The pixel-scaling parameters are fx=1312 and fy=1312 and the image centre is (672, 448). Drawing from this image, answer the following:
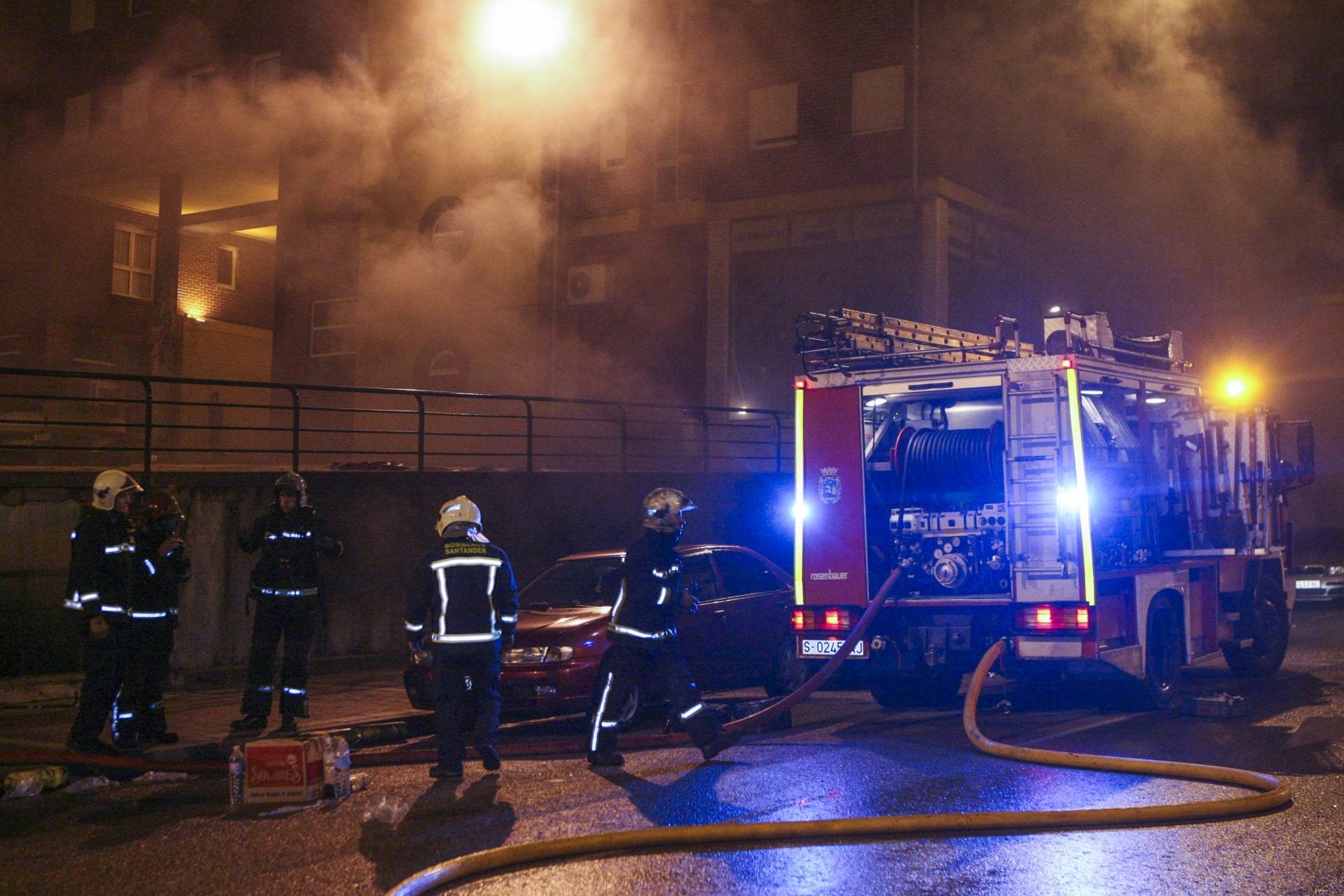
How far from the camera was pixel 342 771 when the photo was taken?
6422 millimetres

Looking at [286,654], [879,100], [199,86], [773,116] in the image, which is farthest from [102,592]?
[773,116]

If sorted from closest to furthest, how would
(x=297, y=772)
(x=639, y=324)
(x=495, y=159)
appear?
(x=297, y=772) → (x=495, y=159) → (x=639, y=324)

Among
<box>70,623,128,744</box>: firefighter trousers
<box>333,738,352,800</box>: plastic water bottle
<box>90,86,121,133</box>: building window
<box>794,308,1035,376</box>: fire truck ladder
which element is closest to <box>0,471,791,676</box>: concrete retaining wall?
<box>70,623,128,744</box>: firefighter trousers

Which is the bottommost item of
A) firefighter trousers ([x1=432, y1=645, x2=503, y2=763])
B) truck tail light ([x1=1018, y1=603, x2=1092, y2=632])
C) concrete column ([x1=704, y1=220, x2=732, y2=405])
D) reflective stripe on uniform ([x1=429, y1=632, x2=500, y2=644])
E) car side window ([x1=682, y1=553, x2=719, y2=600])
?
firefighter trousers ([x1=432, y1=645, x2=503, y2=763])

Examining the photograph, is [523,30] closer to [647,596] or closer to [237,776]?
[647,596]

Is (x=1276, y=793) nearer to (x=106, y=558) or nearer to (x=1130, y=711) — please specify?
(x=1130, y=711)

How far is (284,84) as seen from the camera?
722 inches

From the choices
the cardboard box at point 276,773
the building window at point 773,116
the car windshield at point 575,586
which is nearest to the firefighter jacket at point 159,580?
the cardboard box at point 276,773

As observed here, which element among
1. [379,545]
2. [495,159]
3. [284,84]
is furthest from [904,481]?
[495,159]

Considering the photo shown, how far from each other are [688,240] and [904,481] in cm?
1486

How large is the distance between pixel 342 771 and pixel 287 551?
237cm

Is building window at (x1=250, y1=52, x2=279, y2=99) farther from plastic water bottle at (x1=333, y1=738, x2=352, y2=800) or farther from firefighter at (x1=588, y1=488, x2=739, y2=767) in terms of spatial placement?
plastic water bottle at (x1=333, y1=738, x2=352, y2=800)

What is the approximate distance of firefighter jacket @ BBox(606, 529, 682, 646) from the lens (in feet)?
23.8

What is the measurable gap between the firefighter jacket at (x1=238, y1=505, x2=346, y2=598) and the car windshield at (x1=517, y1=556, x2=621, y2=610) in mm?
1625
